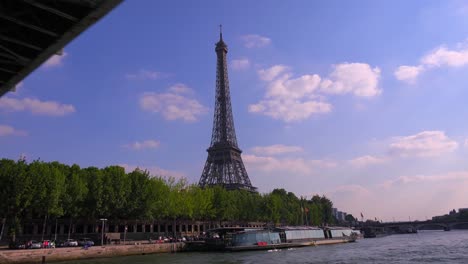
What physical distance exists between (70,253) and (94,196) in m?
22.0

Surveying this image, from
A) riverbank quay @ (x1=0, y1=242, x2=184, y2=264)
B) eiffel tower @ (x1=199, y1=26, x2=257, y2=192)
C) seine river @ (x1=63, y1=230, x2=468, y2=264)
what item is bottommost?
seine river @ (x1=63, y1=230, x2=468, y2=264)

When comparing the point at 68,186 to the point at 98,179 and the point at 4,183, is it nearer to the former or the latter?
the point at 98,179

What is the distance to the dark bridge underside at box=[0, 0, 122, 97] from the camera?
13570 mm

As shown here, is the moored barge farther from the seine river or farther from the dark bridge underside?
the dark bridge underside

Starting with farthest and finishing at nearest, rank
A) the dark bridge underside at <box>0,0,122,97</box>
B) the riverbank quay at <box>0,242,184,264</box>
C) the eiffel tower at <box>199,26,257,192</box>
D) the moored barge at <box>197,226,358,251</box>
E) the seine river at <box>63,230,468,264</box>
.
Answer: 1. the eiffel tower at <box>199,26,257,192</box>
2. the moored barge at <box>197,226,358,251</box>
3. the seine river at <box>63,230,468,264</box>
4. the riverbank quay at <box>0,242,184,264</box>
5. the dark bridge underside at <box>0,0,122,97</box>

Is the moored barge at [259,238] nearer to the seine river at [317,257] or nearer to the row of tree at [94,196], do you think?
the seine river at [317,257]

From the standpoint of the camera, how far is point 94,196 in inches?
2736

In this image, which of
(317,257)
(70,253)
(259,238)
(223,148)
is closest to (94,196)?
(70,253)

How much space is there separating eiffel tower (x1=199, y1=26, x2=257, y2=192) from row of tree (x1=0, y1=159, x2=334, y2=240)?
30.5 metres

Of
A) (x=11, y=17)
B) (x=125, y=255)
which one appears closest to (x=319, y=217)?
(x=125, y=255)

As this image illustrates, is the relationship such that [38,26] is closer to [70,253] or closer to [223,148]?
[70,253]

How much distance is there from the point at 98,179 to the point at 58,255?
24.7 meters

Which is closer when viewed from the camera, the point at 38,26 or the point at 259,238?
the point at 38,26

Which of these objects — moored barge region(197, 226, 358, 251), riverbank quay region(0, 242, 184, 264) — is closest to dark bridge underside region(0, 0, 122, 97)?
riverbank quay region(0, 242, 184, 264)
